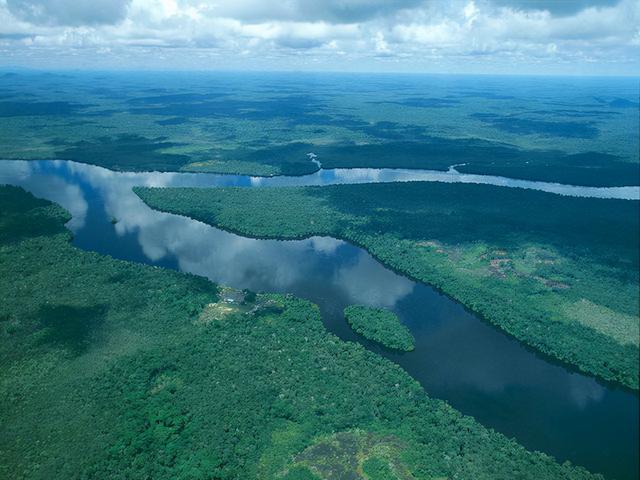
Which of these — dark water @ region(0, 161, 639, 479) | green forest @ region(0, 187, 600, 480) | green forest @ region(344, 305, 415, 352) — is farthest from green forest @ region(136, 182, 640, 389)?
green forest @ region(0, 187, 600, 480)

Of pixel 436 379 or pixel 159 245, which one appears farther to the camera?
pixel 159 245

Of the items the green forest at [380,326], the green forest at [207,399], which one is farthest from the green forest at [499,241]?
the green forest at [207,399]

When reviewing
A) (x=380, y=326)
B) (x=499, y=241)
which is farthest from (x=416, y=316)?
(x=499, y=241)

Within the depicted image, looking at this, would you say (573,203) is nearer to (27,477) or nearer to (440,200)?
(440,200)

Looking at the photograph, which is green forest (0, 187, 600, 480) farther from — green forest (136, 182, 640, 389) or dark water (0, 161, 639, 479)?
green forest (136, 182, 640, 389)

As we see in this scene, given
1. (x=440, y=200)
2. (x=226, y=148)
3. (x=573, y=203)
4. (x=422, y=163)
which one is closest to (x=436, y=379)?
(x=440, y=200)

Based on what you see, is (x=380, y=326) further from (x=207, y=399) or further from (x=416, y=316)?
(x=207, y=399)
